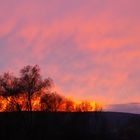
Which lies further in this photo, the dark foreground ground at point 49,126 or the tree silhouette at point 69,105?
the tree silhouette at point 69,105

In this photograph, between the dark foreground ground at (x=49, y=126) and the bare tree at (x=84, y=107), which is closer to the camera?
the dark foreground ground at (x=49, y=126)

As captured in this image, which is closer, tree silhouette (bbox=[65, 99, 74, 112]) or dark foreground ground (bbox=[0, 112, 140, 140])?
dark foreground ground (bbox=[0, 112, 140, 140])

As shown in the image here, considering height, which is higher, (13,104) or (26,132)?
(13,104)

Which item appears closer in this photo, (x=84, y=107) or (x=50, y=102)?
(x=50, y=102)

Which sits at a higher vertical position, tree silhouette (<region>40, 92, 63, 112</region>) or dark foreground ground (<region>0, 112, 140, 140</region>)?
tree silhouette (<region>40, 92, 63, 112</region>)

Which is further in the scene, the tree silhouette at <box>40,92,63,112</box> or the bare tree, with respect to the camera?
the bare tree

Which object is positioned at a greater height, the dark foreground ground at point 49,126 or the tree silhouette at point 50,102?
the tree silhouette at point 50,102

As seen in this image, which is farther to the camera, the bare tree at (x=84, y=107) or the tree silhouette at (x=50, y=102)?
the bare tree at (x=84, y=107)

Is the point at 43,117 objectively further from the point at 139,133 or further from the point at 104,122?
the point at 139,133

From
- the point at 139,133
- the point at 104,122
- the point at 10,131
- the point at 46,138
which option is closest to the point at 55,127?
the point at 46,138

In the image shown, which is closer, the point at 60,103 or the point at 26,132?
the point at 26,132

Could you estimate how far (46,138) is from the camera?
3406 inches

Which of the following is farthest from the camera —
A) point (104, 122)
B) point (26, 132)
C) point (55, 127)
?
point (104, 122)

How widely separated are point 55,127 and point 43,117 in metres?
4.21
